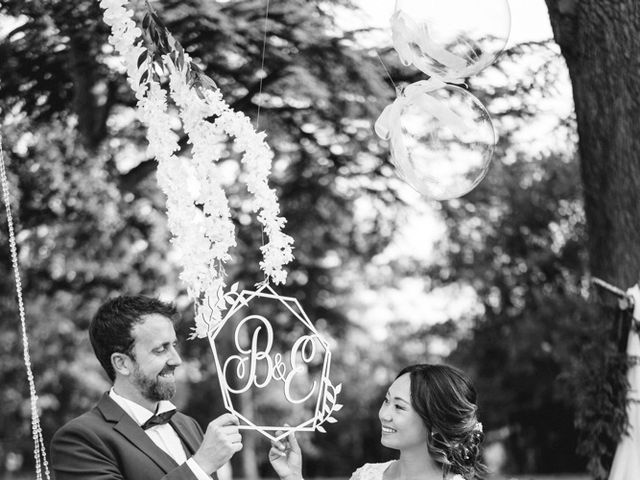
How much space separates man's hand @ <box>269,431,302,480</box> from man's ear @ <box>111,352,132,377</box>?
0.67 meters

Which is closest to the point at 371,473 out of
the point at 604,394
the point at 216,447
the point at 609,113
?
the point at 216,447

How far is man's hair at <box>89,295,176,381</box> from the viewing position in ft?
13.3

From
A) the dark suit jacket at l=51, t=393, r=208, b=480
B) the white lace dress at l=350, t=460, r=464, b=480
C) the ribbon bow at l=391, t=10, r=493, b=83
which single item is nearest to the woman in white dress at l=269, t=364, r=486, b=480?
the white lace dress at l=350, t=460, r=464, b=480

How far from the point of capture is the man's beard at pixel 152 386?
4.03m

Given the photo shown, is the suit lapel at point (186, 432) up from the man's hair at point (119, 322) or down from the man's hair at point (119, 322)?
down

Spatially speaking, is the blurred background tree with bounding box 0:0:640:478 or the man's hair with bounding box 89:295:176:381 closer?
the man's hair with bounding box 89:295:176:381

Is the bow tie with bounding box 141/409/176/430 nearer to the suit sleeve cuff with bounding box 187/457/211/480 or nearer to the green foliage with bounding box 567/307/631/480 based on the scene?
the suit sleeve cuff with bounding box 187/457/211/480

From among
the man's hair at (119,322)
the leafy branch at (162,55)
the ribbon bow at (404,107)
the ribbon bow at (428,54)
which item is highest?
the leafy branch at (162,55)

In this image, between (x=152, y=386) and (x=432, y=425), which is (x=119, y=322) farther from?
(x=432, y=425)

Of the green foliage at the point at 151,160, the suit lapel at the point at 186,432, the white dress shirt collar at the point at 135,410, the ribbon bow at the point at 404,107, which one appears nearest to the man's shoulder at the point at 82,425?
the white dress shirt collar at the point at 135,410

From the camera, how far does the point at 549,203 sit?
56.4 feet

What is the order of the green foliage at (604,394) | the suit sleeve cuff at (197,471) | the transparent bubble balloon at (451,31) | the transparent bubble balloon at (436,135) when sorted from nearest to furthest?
the suit sleeve cuff at (197,471), the transparent bubble balloon at (451,31), the transparent bubble balloon at (436,135), the green foliage at (604,394)

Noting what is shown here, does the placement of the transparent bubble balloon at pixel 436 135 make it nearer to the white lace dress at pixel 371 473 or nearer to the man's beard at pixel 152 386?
the white lace dress at pixel 371 473

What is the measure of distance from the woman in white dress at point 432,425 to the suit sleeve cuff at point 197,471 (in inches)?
21.9
